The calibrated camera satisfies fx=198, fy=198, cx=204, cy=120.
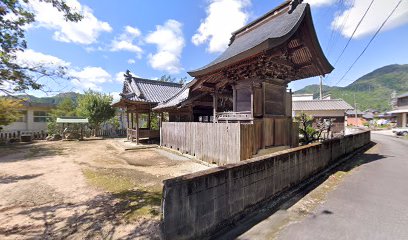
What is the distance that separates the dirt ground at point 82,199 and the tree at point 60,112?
1339 centimetres

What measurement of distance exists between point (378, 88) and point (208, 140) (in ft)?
515

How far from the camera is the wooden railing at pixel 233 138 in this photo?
713cm

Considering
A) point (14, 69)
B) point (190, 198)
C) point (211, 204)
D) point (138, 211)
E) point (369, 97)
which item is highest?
point (369, 97)

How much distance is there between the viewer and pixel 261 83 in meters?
7.95

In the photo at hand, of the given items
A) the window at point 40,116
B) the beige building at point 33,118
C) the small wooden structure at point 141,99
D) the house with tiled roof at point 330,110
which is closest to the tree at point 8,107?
the small wooden structure at point 141,99

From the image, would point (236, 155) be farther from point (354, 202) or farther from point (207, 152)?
point (354, 202)

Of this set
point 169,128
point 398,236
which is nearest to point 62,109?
point 169,128

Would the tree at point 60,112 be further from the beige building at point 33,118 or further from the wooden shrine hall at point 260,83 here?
the wooden shrine hall at point 260,83

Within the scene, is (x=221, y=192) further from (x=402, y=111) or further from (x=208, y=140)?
(x=402, y=111)

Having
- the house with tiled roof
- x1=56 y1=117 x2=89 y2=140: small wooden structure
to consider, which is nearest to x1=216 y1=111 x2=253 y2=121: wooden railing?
x1=56 y1=117 x2=89 y2=140: small wooden structure

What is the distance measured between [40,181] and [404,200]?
1034 cm

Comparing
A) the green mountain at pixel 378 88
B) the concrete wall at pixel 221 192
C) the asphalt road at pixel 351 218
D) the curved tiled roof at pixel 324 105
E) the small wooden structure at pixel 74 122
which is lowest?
the asphalt road at pixel 351 218

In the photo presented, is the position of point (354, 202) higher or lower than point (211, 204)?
lower

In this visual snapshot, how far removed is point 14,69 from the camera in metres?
3.34
